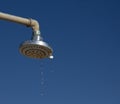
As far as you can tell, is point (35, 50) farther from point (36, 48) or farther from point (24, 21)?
point (24, 21)

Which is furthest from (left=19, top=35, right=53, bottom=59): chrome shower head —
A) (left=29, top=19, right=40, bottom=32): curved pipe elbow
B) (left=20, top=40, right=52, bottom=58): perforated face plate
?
(left=29, top=19, right=40, bottom=32): curved pipe elbow

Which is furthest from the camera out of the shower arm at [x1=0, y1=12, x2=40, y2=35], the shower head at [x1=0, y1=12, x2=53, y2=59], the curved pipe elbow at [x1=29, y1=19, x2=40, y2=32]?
the shower head at [x1=0, y1=12, x2=53, y2=59]

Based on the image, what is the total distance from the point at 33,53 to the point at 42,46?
20 centimetres

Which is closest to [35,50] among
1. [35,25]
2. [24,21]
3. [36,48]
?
[36,48]

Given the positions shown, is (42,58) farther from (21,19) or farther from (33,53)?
(21,19)

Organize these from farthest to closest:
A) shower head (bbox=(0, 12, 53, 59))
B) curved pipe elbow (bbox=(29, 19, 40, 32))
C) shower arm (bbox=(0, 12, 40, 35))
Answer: shower head (bbox=(0, 12, 53, 59)) → curved pipe elbow (bbox=(29, 19, 40, 32)) → shower arm (bbox=(0, 12, 40, 35))

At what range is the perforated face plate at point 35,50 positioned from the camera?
20.0 feet

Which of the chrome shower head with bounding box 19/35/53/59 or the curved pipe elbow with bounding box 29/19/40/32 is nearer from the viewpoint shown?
the curved pipe elbow with bounding box 29/19/40/32

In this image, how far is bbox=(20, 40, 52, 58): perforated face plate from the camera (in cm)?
609

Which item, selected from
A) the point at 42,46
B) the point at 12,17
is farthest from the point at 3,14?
the point at 42,46

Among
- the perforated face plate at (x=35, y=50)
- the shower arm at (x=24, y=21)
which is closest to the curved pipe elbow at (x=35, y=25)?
the shower arm at (x=24, y=21)

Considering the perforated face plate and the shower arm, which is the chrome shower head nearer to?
the perforated face plate

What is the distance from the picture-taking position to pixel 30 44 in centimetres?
606

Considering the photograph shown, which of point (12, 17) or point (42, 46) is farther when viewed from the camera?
point (42, 46)
